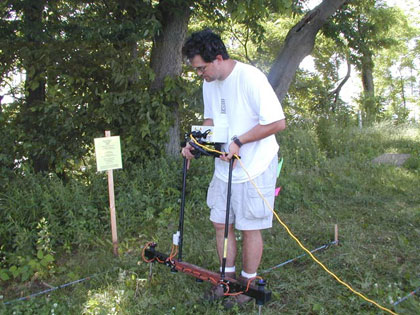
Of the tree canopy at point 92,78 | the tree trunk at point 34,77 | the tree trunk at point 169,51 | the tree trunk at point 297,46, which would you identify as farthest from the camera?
the tree trunk at point 297,46

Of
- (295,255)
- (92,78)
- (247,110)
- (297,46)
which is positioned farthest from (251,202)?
(297,46)

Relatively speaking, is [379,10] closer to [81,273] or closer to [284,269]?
[284,269]

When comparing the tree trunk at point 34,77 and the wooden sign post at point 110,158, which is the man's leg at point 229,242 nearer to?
the wooden sign post at point 110,158

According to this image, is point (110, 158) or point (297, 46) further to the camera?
point (297, 46)

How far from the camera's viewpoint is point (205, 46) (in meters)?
2.85

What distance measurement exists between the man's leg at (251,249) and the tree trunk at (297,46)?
5420mm

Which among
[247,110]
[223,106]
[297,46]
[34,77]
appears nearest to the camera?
[247,110]

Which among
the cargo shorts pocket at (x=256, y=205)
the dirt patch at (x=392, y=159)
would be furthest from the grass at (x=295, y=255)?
the cargo shorts pocket at (x=256, y=205)

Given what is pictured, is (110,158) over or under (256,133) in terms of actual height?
under

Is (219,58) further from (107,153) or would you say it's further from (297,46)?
(297,46)

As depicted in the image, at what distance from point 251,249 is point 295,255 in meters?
1.21

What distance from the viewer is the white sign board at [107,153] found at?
4273 mm

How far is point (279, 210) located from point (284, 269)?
1.89 metres

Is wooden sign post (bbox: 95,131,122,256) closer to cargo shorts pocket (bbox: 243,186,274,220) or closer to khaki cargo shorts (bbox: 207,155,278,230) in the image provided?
khaki cargo shorts (bbox: 207,155,278,230)
